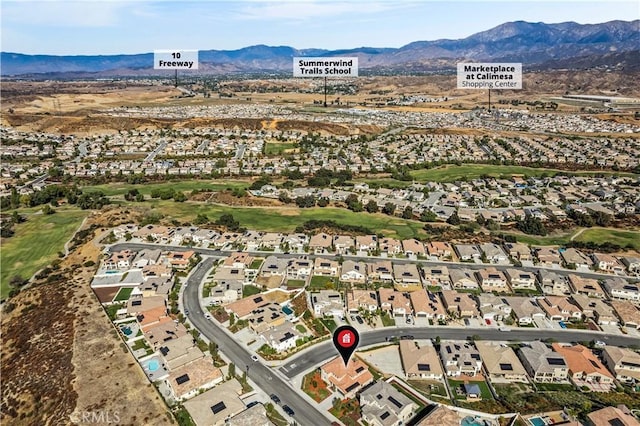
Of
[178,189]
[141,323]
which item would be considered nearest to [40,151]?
[178,189]

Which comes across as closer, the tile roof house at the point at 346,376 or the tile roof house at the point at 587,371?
the tile roof house at the point at 346,376

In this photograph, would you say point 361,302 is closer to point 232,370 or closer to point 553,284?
point 232,370

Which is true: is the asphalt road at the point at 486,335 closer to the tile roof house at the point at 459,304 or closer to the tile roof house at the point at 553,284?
the tile roof house at the point at 459,304

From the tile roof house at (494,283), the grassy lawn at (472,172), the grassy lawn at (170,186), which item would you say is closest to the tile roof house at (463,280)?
the tile roof house at (494,283)

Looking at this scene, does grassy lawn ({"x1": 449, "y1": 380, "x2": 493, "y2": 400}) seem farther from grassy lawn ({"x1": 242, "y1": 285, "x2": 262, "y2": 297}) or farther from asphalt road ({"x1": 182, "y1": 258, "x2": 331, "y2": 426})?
grassy lawn ({"x1": 242, "y1": 285, "x2": 262, "y2": 297})

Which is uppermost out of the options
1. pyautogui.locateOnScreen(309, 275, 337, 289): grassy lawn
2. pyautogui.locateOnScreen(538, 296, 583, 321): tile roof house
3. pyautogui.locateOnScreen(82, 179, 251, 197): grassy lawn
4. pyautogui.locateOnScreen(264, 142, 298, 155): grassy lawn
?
pyautogui.locateOnScreen(264, 142, 298, 155): grassy lawn

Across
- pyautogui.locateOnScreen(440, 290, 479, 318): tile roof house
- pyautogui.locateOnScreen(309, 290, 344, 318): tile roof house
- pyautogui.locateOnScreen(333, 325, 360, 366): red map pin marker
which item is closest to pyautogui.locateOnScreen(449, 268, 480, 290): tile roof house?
pyautogui.locateOnScreen(440, 290, 479, 318): tile roof house
